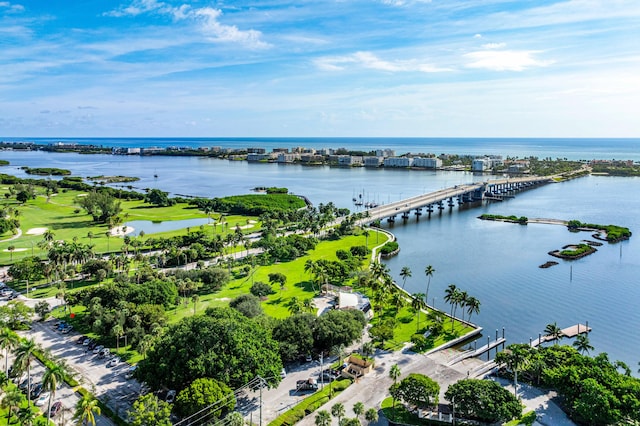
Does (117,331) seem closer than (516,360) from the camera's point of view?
No

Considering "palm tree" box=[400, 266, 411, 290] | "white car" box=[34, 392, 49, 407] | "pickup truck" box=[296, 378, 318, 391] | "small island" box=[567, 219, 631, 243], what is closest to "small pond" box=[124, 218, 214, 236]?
"palm tree" box=[400, 266, 411, 290]

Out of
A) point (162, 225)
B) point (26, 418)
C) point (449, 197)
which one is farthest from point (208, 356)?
point (449, 197)

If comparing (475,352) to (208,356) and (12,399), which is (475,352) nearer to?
(208,356)

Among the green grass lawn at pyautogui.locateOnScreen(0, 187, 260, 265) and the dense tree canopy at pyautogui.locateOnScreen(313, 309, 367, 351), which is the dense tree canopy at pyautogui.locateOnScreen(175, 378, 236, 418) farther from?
the green grass lawn at pyautogui.locateOnScreen(0, 187, 260, 265)

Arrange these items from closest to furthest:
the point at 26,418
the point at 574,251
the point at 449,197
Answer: the point at 26,418
the point at 574,251
the point at 449,197

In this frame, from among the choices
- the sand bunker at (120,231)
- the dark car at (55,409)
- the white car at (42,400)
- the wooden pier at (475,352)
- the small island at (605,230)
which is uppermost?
the small island at (605,230)

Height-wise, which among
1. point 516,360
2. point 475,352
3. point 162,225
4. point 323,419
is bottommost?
point 475,352

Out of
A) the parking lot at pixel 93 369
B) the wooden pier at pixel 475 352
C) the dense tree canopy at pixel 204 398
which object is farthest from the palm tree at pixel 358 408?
the parking lot at pixel 93 369

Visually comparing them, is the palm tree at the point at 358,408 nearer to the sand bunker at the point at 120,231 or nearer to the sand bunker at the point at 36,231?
the sand bunker at the point at 120,231
